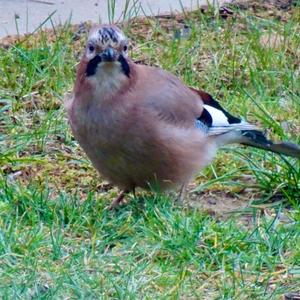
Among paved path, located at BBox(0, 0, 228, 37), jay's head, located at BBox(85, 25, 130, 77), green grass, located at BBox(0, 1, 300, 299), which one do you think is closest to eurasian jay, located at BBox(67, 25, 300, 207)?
jay's head, located at BBox(85, 25, 130, 77)

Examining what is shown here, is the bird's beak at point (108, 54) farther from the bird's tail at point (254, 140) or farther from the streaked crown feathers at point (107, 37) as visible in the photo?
the bird's tail at point (254, 140)

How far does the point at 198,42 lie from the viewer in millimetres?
7562

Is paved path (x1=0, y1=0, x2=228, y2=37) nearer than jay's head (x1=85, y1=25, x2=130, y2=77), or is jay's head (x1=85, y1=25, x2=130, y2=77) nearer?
jay's head (x1=85, y1=25, x2=130, y2=77)

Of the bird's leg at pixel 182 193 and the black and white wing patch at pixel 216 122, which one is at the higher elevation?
the black and white wing patch at pixel 216 122

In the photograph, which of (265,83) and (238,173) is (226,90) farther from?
(238,173)

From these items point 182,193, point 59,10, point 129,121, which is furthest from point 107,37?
point 59,10

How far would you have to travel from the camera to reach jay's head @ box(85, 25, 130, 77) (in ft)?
17.9

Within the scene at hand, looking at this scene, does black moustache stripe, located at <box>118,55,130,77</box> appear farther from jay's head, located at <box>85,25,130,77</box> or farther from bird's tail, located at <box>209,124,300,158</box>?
bird's tail, located at <box>209,124,300,158</box>

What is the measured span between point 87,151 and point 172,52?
6.18 ft

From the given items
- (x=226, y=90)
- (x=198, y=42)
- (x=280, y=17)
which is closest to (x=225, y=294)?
(x=226, y=90)

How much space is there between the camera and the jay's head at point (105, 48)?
544 centimetres

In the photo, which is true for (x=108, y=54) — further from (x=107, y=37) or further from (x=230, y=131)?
(x=230, y=131)

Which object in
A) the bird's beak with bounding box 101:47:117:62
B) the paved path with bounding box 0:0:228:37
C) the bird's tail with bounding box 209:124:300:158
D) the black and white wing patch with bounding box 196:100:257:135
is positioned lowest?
the bird's tail with bounding box 209:124:300:158

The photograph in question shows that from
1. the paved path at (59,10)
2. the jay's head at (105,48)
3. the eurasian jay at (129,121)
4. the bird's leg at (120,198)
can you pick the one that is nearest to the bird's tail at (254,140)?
the eurasian jay at (129,121)
